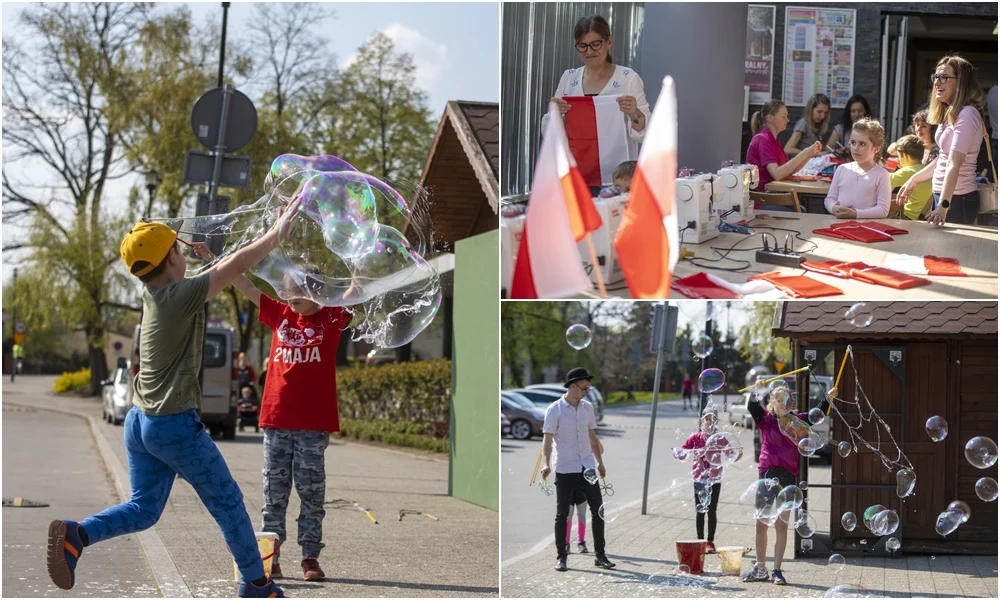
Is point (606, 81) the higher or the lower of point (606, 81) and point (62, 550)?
the higher

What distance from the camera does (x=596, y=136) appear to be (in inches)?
289

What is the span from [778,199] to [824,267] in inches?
90.5

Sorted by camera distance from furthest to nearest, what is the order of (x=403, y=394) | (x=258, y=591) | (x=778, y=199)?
(x=403, y=394) → (x=778, y=199) → (x=258, y=591)

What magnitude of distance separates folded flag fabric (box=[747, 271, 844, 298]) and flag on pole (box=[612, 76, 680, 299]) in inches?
58.5

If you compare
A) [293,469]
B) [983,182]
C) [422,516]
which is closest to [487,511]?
[422,516]

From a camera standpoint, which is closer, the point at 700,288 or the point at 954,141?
the point at 700,288

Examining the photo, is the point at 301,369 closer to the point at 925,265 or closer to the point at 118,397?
the point at 925,265

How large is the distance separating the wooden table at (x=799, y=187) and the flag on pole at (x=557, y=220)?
3.43m

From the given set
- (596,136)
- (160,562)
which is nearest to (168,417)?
(160,562)

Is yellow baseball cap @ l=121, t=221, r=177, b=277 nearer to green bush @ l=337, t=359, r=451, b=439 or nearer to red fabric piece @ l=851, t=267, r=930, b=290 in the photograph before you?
red fabric piece @ l=851, t=267, r=930, b=290

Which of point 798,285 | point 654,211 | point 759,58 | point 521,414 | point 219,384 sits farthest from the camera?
point 219,384

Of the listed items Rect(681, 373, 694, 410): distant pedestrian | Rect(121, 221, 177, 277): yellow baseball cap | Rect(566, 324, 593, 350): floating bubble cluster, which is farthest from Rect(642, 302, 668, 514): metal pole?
Rect(121, 221, 177, 277): yellow baseball cap

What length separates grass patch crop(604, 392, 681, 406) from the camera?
351 inches

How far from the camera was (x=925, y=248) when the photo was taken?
677 cm
